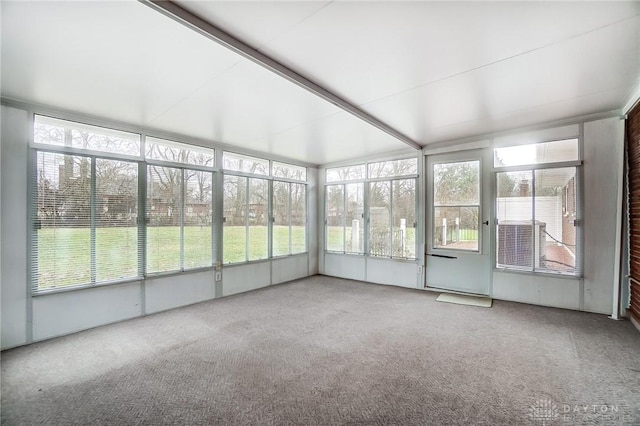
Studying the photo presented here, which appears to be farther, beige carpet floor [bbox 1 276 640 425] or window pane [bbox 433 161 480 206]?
window pane [bbox 433 161 480 206]

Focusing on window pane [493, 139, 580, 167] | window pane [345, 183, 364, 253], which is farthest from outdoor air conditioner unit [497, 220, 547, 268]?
window pane [345, 183, 364, 253]

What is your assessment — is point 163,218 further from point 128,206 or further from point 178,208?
point 128,206

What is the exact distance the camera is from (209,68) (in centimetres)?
240

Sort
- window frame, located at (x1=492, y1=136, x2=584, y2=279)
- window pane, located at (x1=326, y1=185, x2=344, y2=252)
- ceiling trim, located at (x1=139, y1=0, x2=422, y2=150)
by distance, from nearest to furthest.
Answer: ceiling trim, located at (x1=139, y1=0, x2=422, y2=150) → window frame, located at (x1=492, y1=136, x2=584, y2=279) → window pane, located at (x1=326, y1=185, x2=344, y2=252)

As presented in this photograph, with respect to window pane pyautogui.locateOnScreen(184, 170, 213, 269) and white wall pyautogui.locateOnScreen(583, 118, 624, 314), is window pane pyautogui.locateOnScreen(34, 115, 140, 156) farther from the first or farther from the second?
white wall pyautogui.locateOnScreen(583, 118, 624, 314)

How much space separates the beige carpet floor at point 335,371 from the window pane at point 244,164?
8.55 feet

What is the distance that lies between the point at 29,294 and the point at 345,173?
542 centimetres

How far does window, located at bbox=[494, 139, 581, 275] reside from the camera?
3.98 m

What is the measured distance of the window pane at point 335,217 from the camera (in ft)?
21.1

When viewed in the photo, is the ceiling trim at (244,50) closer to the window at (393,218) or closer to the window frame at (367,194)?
the window frame at (367,194)

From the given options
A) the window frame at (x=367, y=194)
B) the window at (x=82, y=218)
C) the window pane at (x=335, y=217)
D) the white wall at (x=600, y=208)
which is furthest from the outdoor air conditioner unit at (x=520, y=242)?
the window at (x=82, y=218)

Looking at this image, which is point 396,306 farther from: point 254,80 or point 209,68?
point 209,68

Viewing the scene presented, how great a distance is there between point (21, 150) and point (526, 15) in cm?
487

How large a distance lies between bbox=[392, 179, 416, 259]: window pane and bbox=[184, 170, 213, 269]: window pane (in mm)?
3551
